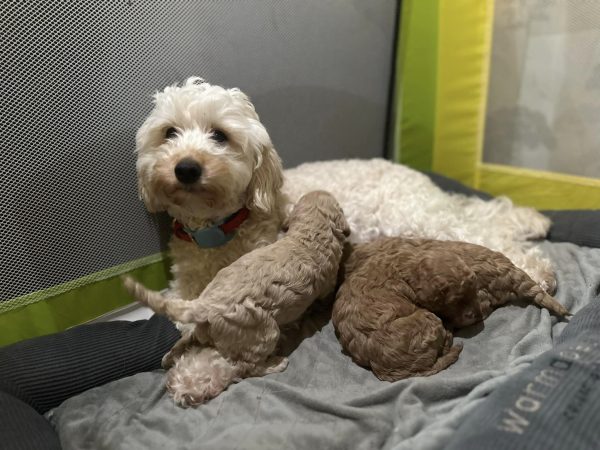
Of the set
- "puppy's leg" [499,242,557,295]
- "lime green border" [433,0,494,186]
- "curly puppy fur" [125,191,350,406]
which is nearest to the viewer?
"curly puppy fur" [125,191,350,406]

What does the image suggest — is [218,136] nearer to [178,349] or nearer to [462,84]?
[178,349]

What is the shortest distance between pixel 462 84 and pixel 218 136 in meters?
1.48

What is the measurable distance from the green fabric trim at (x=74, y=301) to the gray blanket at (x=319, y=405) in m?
0.34

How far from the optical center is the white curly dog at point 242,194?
1528mm

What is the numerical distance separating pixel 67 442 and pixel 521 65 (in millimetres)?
2470

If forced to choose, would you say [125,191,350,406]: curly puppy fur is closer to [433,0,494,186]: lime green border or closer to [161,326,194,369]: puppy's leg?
[161,326,194,369]: puppy's leg

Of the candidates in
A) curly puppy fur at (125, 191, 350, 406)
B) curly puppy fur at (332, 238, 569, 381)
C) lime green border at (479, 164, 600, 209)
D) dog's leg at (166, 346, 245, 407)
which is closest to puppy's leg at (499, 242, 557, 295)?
curly puppy fur at (332, 238, 569, 381)

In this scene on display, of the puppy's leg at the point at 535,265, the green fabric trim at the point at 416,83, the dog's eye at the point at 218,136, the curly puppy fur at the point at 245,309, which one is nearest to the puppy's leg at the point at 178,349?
the curly puppy fur at the point at 245,309

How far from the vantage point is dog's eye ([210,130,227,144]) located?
1.60 metres

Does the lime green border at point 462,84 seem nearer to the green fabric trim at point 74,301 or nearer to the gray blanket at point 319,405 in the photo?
the gray blanket at point 319,405

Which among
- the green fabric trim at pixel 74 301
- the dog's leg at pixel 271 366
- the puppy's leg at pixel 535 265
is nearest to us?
the dog's leg at pixel 271 366

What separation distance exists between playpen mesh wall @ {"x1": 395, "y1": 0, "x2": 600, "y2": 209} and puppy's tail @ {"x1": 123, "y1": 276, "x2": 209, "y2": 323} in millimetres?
1859

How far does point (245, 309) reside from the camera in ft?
4.33

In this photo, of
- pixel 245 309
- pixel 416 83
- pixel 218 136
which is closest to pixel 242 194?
pixel 218 136
